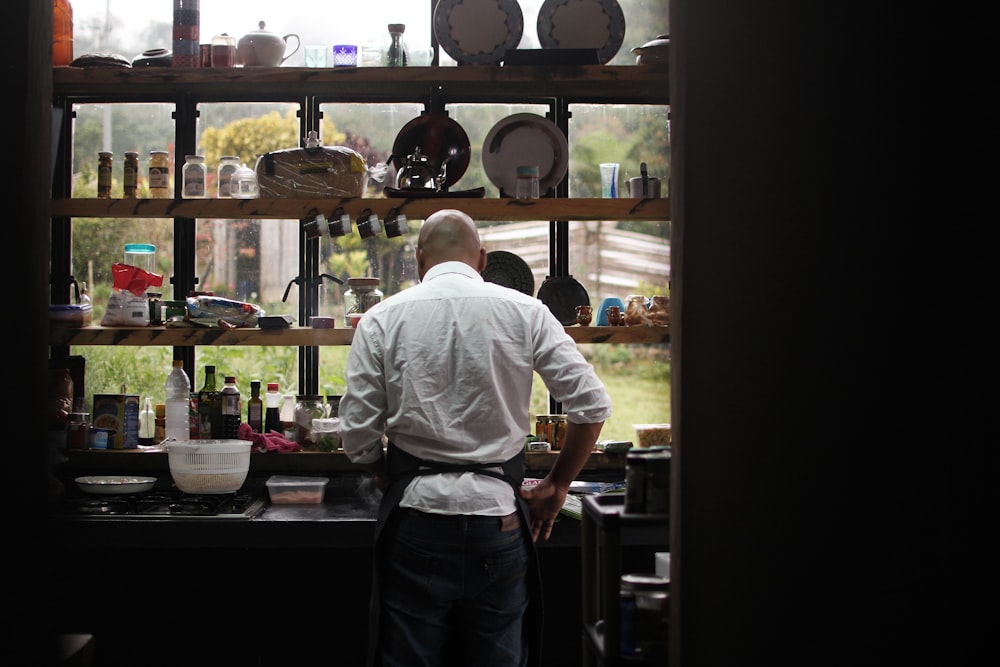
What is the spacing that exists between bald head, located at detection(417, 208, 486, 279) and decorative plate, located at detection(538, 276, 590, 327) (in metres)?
0.99

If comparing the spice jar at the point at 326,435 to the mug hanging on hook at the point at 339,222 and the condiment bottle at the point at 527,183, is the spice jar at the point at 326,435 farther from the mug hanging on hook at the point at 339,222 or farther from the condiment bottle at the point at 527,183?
the condiment bottle at the point at 527,183

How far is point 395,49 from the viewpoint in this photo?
12.1ft

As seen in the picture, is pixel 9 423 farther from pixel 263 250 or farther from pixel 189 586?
pixel 263 250

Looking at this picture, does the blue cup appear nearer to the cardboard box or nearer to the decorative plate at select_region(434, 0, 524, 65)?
the decorative plate at select_region(434, 0, 524, 65)

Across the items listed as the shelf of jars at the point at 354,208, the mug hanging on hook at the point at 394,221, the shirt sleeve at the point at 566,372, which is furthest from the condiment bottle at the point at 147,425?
the shirt sleeve at the point at 566,372

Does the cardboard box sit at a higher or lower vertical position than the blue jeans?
higher

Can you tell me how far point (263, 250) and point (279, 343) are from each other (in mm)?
A: 517

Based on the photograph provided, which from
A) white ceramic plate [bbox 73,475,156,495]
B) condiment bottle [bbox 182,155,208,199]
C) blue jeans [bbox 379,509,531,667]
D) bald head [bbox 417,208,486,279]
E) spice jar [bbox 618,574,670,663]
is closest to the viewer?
spice jar [bbox 618,574,670,663]

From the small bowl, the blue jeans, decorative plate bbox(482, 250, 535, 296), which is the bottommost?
the blue jeans

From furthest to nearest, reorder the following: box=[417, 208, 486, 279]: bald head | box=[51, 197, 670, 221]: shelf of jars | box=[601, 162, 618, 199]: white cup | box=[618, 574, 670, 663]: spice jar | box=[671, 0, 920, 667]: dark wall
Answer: box=[601, 162, 618, 199]: white cup → box=[51, 197, 670, 221]: shelf of jars → box=[417, 208, 486, 279]: bald head → box=[618, 574, 670, 663]: spice jar → box=[671, 0, 920, 667]: dark wall

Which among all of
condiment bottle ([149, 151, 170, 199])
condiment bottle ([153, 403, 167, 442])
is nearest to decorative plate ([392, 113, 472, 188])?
condiment bottle ([149, 151, 170, 199])

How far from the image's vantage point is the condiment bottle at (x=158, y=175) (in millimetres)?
3730

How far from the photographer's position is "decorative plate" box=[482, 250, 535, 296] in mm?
3721

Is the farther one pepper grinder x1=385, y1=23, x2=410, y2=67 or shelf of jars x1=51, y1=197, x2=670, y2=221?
pepper grinder x1=385, y1=23, x2=410, y2=67
